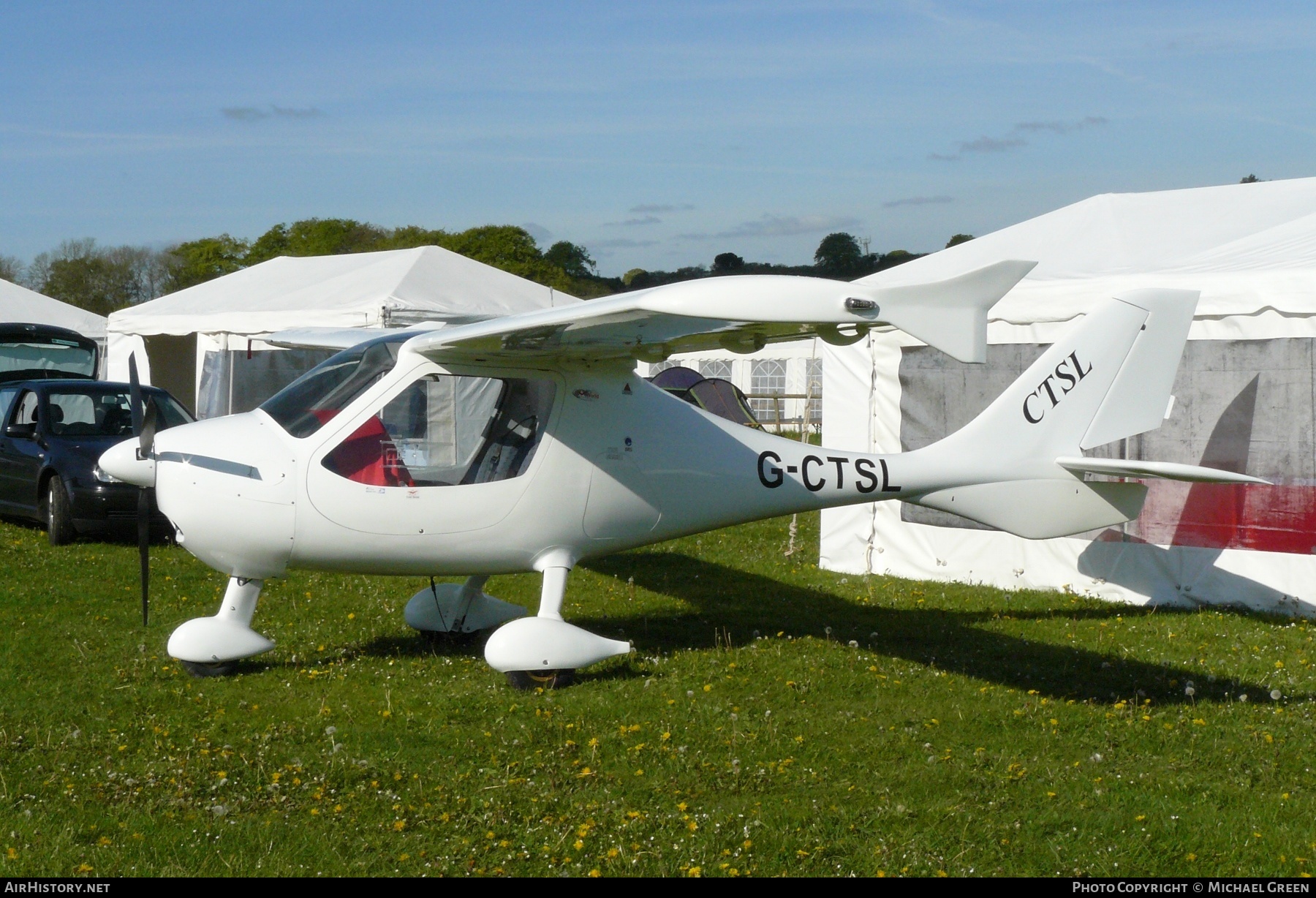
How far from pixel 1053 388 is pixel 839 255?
42.3 feet

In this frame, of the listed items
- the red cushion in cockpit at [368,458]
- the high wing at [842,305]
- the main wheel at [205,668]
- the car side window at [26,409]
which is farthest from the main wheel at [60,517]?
the high wing at [842,305]

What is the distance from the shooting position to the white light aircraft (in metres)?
7.20

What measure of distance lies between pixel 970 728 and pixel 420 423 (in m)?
3.80

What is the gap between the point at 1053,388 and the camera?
352 inches

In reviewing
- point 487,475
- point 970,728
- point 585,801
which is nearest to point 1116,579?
point 970,728

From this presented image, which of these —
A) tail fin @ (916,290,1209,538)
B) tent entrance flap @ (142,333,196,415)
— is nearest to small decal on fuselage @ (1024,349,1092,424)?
tail fin @ (916,290,1209,538)

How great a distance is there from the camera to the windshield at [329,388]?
740 cm

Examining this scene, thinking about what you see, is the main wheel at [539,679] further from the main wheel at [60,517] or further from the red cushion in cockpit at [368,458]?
the main wheel at [60,517]

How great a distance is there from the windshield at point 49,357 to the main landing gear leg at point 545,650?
1724cm

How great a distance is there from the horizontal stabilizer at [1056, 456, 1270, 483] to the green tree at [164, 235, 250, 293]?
68.2 metres

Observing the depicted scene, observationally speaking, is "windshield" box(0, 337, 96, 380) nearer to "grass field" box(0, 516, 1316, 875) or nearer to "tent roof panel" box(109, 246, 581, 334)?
"tent roof panel" box(109, 246, 581, 334)

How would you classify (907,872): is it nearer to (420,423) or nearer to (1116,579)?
(420,423)

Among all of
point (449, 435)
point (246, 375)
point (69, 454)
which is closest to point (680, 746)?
point (449, 435)

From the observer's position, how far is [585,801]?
5477 millimetres
